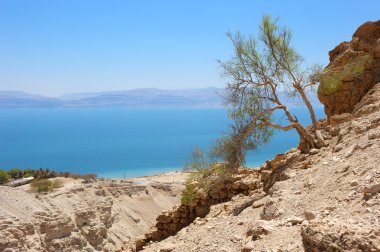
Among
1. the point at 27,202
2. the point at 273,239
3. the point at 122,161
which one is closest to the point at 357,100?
the point at 273,239

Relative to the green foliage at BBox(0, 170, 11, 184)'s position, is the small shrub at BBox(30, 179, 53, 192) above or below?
above

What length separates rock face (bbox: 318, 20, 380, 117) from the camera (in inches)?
498

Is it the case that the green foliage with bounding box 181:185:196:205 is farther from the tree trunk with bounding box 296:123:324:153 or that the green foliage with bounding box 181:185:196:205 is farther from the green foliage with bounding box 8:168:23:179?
the green foliage with bounding box 8:168:23:179

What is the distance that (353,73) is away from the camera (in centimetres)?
1259

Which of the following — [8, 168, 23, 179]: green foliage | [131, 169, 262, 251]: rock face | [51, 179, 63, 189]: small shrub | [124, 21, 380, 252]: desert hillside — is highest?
[124, 21, 380, 252]: desert hillside

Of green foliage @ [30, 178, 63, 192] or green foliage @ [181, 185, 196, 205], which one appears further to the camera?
green foliage @ [30, 178, 63, 192]

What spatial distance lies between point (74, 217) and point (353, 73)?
16.6 metres

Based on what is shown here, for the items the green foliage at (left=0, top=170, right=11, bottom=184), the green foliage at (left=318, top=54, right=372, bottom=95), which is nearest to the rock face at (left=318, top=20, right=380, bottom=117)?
the green foliage at (left=318, top=54, right=372, bottom=95)

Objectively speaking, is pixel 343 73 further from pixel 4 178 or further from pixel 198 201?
pixel 4 178

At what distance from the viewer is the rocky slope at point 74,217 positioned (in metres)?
19.5

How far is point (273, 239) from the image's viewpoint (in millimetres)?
5633

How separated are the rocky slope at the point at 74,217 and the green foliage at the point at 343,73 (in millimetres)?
13906

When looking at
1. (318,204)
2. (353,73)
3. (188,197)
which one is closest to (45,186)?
(188,197)

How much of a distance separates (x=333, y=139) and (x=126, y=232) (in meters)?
18.5
